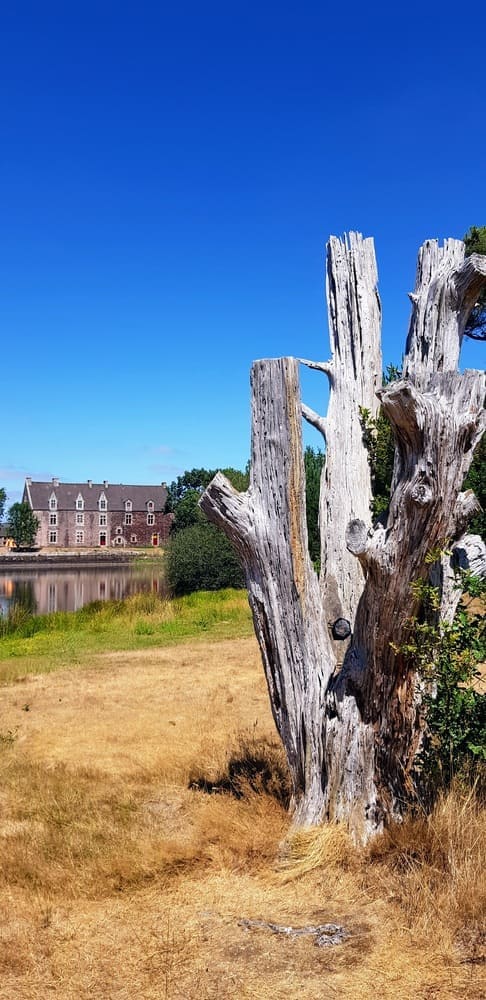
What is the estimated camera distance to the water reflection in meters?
35.7

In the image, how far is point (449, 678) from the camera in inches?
189

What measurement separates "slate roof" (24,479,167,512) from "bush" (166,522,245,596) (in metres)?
54.2

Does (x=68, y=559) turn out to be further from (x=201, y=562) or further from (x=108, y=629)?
(x=108, y=629)

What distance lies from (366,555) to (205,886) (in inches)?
87.6

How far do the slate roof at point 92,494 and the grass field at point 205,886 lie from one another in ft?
261

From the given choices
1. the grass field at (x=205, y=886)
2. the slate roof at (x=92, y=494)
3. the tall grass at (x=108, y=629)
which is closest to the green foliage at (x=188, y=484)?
the slate roof at (x=92, y=494)

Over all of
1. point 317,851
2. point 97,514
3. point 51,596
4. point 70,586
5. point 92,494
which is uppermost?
point 92,494

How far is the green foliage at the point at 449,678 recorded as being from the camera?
4673 millimetres

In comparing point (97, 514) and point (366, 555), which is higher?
point (97, 514)

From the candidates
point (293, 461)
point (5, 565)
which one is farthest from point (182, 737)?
point (5, 565)

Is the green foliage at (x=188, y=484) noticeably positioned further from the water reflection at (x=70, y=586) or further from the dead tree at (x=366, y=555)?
the dead tree at (x=366, y=555)

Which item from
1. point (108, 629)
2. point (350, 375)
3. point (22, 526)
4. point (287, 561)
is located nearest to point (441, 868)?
point (287, 561)

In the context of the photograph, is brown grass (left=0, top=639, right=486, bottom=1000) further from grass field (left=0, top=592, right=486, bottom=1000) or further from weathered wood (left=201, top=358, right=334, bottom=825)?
weathered wood (left=201, top=358, right=334, bottom=825)

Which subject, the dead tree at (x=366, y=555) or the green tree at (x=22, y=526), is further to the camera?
the green tree at (x=22, y=526)
